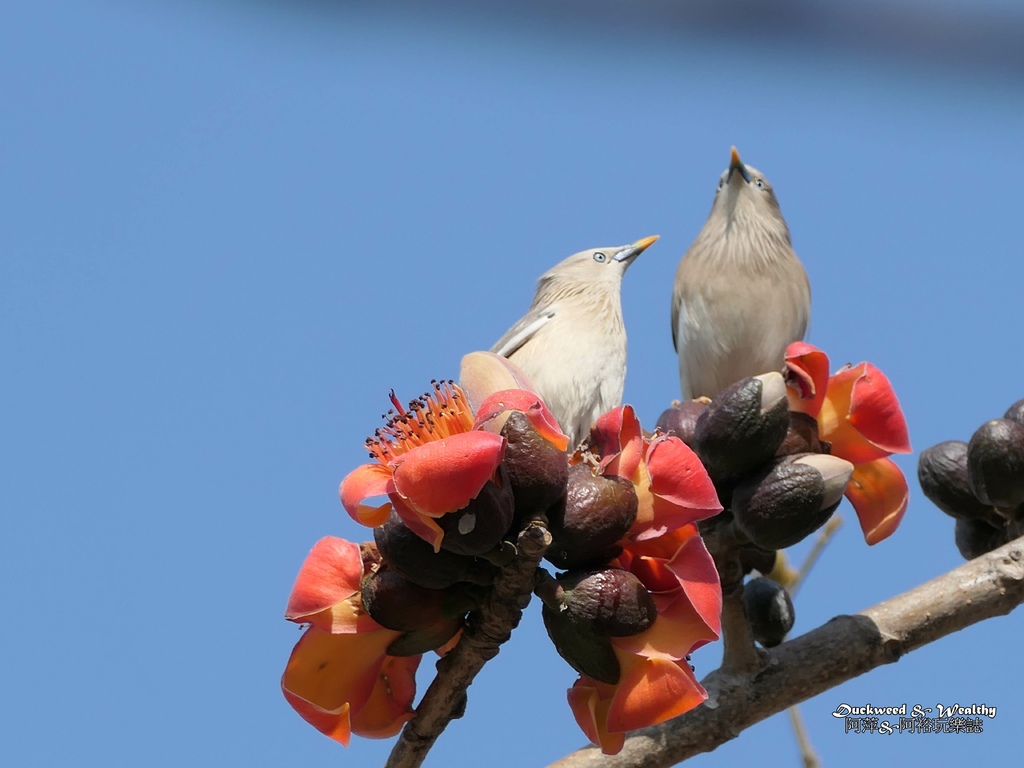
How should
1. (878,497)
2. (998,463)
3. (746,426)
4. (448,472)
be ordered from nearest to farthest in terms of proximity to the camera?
(448,472)
(746,426)
(878,497)
(998,463)

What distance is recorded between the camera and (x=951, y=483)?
324 centimetres

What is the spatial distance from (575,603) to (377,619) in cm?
39

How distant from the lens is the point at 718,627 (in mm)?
2207

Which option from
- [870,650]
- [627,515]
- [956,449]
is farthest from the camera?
[956,449]

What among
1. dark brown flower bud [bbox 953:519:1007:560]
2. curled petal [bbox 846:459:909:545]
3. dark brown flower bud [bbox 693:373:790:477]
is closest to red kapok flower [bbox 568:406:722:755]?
dark brown flower bud [bbox 693:373:790:477]

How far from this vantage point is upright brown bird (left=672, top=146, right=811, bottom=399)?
571cm

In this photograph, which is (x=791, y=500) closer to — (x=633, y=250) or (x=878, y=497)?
(x=878, y=497)

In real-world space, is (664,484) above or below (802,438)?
below

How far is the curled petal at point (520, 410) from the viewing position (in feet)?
7.59

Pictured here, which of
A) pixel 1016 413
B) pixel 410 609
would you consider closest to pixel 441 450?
pixel 410 609

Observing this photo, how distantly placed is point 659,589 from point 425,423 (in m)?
0.58

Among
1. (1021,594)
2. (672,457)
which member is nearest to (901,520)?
(1021,594)

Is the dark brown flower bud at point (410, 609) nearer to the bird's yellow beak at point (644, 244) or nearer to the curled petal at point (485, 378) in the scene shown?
the curled petal at point (485, 378)

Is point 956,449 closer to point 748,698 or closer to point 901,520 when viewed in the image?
point 901,520
